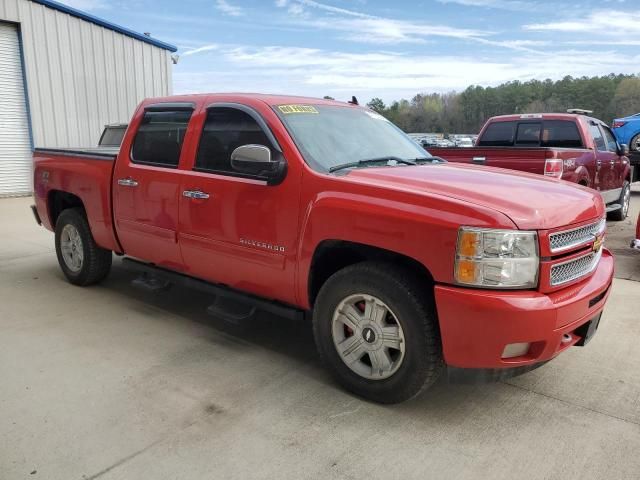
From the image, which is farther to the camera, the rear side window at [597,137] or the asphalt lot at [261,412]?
the rear side window at [597,137]

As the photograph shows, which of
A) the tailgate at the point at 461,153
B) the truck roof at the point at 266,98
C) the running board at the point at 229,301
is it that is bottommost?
the running board at the point at 229,301

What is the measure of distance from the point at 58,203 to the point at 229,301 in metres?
2.82

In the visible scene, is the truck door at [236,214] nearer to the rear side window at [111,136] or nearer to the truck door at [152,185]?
the truck door at [152,185]

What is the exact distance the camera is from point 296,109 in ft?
12.6

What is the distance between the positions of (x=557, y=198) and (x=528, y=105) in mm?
48316

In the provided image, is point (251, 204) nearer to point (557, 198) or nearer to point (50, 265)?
point (557, 198)

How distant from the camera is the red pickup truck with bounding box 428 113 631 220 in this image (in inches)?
274

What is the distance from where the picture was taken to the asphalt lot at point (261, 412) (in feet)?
8.60

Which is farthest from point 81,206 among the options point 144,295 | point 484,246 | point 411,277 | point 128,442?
point 484,246

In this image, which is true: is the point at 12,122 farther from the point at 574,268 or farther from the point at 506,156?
the point at 574,268

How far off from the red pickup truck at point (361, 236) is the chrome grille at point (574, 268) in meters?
0.01

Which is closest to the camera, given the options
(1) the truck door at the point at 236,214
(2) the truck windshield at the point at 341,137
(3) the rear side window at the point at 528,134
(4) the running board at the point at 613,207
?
(1) the truck door at the point at 236,214

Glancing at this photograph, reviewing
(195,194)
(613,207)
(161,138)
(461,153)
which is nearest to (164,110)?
(161,138)

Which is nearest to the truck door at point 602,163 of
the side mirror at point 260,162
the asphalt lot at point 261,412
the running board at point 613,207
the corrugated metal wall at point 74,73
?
the running board at point 613,207
